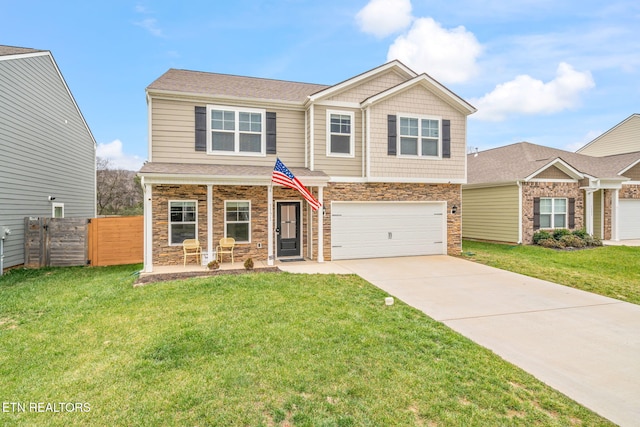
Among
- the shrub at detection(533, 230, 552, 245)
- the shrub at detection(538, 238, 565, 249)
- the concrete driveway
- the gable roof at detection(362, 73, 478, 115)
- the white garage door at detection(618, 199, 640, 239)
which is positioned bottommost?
the concrete driveway

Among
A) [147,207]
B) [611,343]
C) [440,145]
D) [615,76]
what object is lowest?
[611,343]

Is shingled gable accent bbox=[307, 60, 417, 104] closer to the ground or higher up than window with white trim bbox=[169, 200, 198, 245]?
higher up

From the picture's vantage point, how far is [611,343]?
4.74 metres

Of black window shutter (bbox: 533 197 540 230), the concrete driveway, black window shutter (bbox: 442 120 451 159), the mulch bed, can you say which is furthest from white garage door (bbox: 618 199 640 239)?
the mulch bed

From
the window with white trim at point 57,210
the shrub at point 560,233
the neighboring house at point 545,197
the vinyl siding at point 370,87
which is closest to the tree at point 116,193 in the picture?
the window with white trim at point 57,210

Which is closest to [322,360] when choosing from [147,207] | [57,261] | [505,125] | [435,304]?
[435,304]

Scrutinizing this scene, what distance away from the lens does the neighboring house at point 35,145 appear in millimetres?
10312

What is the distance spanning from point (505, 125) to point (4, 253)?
121ft

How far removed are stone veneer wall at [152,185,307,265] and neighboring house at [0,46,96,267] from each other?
4.51 meters

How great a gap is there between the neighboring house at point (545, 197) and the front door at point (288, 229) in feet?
31.7

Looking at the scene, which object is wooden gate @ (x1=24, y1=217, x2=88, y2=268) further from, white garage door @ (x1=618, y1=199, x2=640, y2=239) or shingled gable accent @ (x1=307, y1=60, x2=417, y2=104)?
white garage door @ (x1=618, y1=199, x2=640, y2=239)

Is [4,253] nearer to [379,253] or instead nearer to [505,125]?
[379,253]

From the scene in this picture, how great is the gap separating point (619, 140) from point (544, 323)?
23891 mm

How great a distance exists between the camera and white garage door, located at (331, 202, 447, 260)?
38.5 ft
